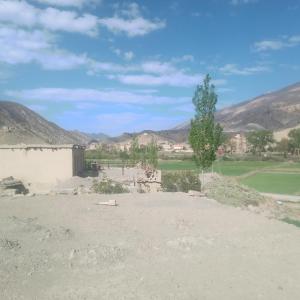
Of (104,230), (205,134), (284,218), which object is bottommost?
(284,218)

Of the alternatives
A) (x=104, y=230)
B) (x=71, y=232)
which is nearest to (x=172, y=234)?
(x=104, y=230)

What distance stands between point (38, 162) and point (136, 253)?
85.2 ft

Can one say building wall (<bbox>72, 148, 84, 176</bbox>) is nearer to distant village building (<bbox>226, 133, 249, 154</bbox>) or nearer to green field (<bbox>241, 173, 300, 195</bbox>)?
green field (<bbox>241, 173, 300, 195</bbox>)

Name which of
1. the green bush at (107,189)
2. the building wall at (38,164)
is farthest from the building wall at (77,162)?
the green bush at (107,189)

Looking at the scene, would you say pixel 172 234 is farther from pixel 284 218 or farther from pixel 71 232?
pixel 284 218

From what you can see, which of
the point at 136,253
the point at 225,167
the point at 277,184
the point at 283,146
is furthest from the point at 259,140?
the point at 136,253

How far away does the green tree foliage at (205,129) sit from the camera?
34.7 meters

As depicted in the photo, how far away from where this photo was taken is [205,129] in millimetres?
34781

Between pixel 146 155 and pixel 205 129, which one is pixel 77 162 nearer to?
pixel 205 129

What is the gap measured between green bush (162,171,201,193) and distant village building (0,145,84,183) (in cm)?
808

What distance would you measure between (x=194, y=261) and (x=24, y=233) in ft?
13.7

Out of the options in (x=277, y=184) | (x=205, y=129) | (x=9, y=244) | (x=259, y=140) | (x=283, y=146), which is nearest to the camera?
(x=9, y=244)

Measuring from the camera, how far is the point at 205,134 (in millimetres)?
34656

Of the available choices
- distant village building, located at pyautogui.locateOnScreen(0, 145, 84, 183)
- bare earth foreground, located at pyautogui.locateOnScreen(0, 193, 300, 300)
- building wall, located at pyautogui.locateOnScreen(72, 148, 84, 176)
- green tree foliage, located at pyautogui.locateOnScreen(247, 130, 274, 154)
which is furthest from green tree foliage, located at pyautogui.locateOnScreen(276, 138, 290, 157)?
bare earth foreground, located at pyautogui.locateOnScreen(0, 193, 300, 300)
